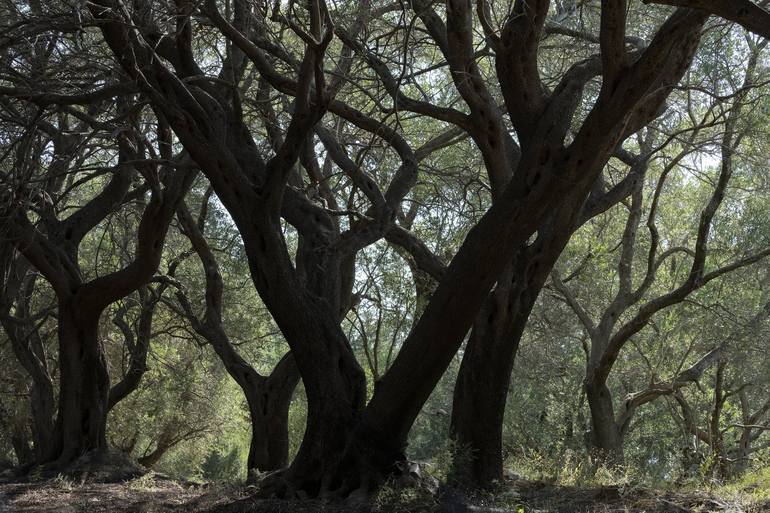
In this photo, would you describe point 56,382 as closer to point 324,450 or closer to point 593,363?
point 593,363

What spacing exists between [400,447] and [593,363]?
664 centimetres

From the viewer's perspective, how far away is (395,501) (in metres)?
5.74

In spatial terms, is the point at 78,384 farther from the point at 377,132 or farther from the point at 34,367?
the point at 377,132

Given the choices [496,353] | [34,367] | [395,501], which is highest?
[34,367]

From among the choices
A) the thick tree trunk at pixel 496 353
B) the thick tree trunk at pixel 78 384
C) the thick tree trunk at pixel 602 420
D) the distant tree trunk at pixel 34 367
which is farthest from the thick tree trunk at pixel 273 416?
the thick tree trunk at pixel 602 420

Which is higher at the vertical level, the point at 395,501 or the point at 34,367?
the point at 34,367

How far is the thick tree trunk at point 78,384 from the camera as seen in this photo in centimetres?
991

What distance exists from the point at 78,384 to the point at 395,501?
5.71m

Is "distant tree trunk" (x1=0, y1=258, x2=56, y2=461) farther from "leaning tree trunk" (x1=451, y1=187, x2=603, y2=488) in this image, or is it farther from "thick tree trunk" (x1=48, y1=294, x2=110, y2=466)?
"leaning tree trunk" (x1=451, y1=187, x2=603, y2=488)

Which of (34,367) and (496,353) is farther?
(34,367)

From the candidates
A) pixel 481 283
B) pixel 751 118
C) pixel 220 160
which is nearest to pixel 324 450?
pixel 481 283

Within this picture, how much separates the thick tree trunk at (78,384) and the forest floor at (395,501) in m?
1.66

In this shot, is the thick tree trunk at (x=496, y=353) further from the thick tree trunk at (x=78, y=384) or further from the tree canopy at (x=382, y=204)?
the thick tree trunk at (x=78, y=384)

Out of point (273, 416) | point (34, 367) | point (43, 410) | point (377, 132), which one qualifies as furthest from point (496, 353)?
point (43, 410)
